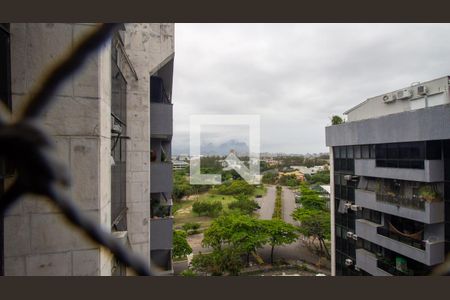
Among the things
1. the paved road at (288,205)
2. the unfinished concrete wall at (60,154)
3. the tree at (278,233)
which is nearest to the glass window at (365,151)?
the tree at (278,233)

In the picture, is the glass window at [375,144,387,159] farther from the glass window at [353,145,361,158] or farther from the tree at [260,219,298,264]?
the tree at [260,219,298,264]

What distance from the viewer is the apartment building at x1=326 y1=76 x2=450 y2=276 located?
326 inches

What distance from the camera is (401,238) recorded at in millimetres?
9406

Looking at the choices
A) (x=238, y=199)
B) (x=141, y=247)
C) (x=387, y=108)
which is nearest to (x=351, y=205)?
(x=387, y=108)

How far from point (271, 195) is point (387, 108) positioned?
96.7 ft

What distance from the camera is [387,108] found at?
449 inches

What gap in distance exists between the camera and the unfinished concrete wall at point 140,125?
5.84 meters

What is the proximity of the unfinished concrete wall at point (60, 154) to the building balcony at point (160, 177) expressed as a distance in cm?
413

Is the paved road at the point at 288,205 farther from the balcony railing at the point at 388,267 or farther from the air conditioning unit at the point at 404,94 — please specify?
the air conditioning unit at the point at 404,94

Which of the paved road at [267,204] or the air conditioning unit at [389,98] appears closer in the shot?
the air conditioning unit at [389,98]

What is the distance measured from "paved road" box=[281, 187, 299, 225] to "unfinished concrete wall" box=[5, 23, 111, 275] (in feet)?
83.2

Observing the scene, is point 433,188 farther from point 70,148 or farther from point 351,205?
point 70,148

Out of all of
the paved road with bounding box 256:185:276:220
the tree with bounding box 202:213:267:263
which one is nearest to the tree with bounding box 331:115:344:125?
the tree with bounding box 202:213:267:263

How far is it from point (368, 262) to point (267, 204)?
23248 millimetres
